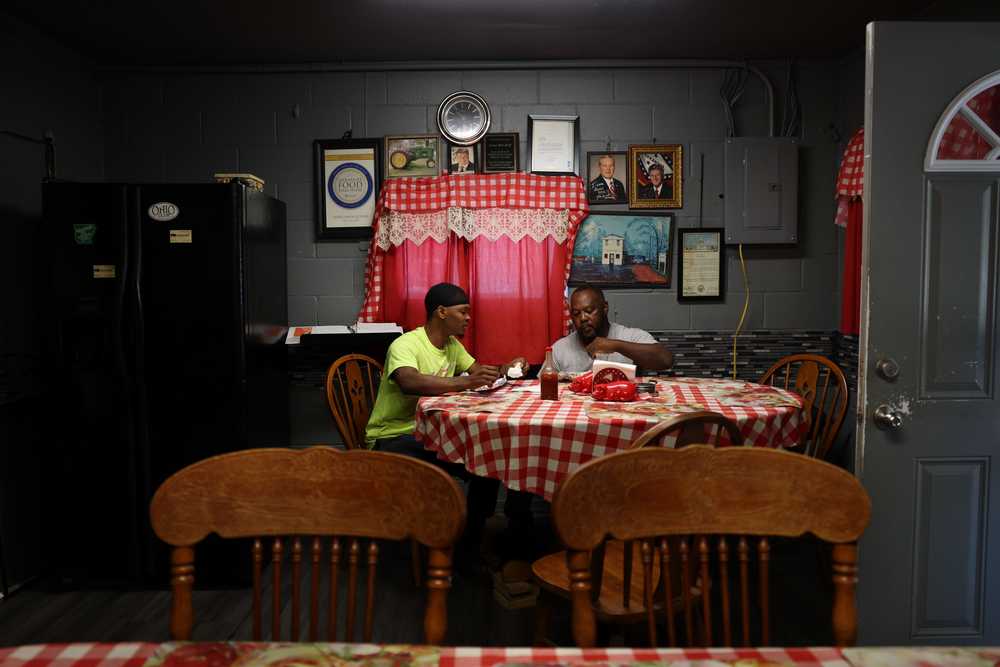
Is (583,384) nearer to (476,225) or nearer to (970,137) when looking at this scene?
(476,225)

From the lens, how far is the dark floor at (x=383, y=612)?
2.45m

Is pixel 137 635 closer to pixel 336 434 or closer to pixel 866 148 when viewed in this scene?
pixel 336 434

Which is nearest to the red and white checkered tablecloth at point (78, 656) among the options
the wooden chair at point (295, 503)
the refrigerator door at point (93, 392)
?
the wooden chair at point (295, 503)

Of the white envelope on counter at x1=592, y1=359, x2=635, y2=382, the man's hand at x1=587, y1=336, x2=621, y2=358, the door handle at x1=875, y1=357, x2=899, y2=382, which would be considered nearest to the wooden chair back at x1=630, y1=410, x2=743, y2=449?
the door handle at x1=875, y1=357, x2=899, y2=382

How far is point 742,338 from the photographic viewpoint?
157 inches

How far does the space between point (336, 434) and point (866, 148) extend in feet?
10.1

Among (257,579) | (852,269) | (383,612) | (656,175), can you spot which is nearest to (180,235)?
(383,612)

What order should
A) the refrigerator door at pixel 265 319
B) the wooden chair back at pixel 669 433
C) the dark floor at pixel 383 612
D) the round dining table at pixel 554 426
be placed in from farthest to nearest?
the refrigerator door at pixel 265 319
the dark floor at pixel 383 612
the round dining table at pixel 554 426
the wooden chair back at pixel 669 433

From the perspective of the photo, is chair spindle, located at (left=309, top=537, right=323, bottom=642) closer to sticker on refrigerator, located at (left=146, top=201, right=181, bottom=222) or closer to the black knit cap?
the black knit cap

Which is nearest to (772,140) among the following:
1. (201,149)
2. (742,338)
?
(742,338)

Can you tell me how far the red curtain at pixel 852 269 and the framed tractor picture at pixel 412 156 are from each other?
7.42ft

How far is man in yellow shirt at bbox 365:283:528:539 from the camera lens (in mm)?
2969

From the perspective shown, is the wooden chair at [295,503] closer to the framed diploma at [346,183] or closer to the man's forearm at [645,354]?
the man's forearm at [645,354]

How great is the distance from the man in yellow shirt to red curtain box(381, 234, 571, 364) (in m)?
0.47
